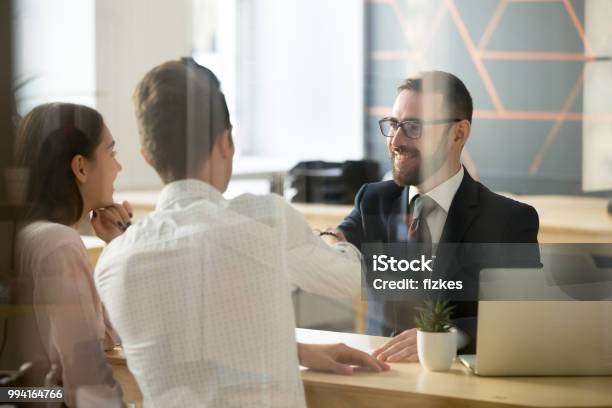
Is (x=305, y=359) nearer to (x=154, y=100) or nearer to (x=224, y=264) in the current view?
(x=224, y=264)

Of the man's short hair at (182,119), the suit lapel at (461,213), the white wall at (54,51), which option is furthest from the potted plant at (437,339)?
the white wall at (54,51)

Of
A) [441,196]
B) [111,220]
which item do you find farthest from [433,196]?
[111,220]

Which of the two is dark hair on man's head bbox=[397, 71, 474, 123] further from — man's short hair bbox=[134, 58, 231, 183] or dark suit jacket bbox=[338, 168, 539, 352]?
man's short hair bbox=[134, 58, 231, 183]

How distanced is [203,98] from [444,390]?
0.68m

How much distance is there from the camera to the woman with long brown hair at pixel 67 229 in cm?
186

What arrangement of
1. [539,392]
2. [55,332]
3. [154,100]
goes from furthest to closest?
[55,332], [154,100], [539,392]

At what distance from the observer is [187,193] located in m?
1.73

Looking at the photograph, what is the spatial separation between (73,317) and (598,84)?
1104 mm

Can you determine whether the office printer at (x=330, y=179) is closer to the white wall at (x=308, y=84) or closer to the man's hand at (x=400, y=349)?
the white wall at (x=308, y=84)

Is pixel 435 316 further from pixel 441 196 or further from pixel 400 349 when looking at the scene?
pixel 441 196

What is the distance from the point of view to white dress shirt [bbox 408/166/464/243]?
5.72 feet

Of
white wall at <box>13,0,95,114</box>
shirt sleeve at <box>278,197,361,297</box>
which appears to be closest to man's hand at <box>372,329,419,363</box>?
shirt sleeve at <box>278,197,361,297</box>

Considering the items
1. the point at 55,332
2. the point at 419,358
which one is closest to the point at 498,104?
the point at 419,358

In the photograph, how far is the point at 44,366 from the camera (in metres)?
1.96
